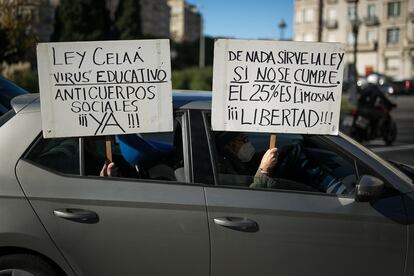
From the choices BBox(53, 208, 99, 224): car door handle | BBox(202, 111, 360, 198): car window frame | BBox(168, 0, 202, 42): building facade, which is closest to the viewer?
BBox(53, 208, 99, 224): car door handle

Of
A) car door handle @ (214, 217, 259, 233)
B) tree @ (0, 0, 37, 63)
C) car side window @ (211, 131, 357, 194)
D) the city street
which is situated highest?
tree @ (0, 0, 37, 63)

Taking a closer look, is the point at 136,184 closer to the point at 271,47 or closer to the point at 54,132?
the point at 54,132

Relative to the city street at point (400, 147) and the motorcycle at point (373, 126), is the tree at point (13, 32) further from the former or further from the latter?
the city street at point (400, 147)

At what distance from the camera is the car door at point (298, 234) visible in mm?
2719

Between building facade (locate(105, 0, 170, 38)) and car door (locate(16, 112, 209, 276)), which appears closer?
car door (locate(16, 112, 209, 276))

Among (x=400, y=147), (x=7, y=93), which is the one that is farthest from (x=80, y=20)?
(x=7, y=93)

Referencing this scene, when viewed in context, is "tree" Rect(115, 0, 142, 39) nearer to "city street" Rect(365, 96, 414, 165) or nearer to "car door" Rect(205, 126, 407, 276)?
"city street" Rect(365, 96, 414, 165)

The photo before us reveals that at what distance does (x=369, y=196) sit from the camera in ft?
9.08

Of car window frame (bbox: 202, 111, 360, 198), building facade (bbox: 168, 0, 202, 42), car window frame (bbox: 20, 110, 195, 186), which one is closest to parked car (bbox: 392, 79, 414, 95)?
car window frame (bbox: 202, 111, 360, 198)

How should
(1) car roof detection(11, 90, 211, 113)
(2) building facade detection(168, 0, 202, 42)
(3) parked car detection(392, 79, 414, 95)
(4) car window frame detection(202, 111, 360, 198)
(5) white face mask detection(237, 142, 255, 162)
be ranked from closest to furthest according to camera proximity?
(4) car window frame detection(202, 111, 360, 198), (1) car roof detection(11, 90, 211, 113), (5) white face mask detection(237, 142, 255, 162), (3) parked car detection(392, 79, 414, 95), (2) building facade detection(168, 0, 202, 42)

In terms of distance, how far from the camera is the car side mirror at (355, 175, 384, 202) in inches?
108

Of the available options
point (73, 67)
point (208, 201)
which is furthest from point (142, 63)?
point (208, 201)

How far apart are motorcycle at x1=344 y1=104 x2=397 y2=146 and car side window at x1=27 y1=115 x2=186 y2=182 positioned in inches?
336

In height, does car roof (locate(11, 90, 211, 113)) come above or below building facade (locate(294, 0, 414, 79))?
below
